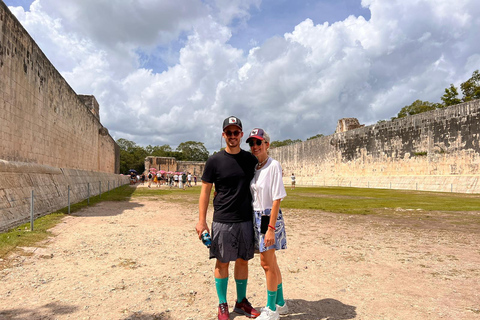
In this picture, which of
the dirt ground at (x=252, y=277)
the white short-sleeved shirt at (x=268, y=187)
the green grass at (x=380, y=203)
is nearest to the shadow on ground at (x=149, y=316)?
the dirt ground at (x=252, y=277)

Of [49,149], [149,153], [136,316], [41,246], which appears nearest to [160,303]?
Answer: [136,316]

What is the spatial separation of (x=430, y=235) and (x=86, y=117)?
16270 millimetres

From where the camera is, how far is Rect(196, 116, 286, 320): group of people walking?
2.35 meters

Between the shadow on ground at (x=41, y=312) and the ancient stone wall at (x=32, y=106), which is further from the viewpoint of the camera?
the ancient stone wall at (x=32, y=106)

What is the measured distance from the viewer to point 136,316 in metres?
2.45

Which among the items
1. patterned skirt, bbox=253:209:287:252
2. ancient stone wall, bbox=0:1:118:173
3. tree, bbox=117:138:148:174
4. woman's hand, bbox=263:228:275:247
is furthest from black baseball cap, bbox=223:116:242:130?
tree, bbox=117:138:148:174

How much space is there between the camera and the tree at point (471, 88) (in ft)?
99.3

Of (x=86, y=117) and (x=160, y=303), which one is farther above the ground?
(x=86, y=117)

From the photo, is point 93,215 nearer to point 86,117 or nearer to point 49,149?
point 49,149

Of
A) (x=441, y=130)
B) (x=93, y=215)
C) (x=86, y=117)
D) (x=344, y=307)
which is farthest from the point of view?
(x=441, y=130)

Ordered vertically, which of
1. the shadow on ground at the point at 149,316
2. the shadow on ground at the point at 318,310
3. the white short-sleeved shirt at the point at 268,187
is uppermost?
the white short-sleeved shirt at the point at 268,187

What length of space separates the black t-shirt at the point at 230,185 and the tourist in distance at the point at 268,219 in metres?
0.07

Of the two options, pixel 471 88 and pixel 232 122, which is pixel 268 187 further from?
pixel 471 88

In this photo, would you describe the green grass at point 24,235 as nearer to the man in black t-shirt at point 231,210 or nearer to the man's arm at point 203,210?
the man's arm at point 203,210
